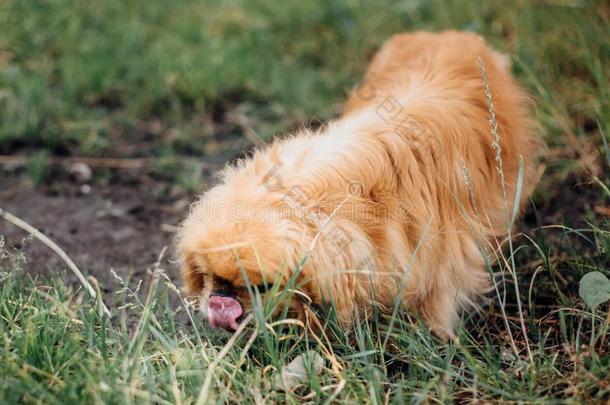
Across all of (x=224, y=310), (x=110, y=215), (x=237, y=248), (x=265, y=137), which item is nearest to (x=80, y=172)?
(x=110, y=215)

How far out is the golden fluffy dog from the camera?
2.14 metres

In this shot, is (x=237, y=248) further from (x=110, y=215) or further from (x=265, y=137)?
(x=265, y=137)

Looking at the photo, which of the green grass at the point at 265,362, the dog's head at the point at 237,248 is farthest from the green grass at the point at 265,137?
the dog's head at the point at 237,248

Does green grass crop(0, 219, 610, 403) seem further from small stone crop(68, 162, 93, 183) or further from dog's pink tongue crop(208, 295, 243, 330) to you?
small stone crop(68, 162, 93, 183)

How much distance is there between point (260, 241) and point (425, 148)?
826mm

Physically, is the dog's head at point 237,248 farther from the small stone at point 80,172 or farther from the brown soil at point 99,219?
the small stone at point 80,172

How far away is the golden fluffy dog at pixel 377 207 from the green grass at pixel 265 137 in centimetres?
15

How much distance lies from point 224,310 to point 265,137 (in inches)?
85.3

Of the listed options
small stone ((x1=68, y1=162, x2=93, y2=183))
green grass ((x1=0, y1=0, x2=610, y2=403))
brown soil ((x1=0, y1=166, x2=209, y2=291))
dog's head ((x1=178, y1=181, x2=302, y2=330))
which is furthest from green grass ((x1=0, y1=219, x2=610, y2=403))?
small stone ((x1=68, y1=162, x2=93, y2=183))

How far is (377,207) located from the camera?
92.2 inches

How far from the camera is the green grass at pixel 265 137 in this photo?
2.14 metres

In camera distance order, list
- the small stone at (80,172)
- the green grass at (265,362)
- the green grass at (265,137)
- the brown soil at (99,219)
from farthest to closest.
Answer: the small stone at (80,172), the brown soil at (99,219), the green grass at (265,137), the green grass at (265,362)

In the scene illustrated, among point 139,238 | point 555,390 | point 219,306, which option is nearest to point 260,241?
point 219,306

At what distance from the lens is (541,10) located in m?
4.55
